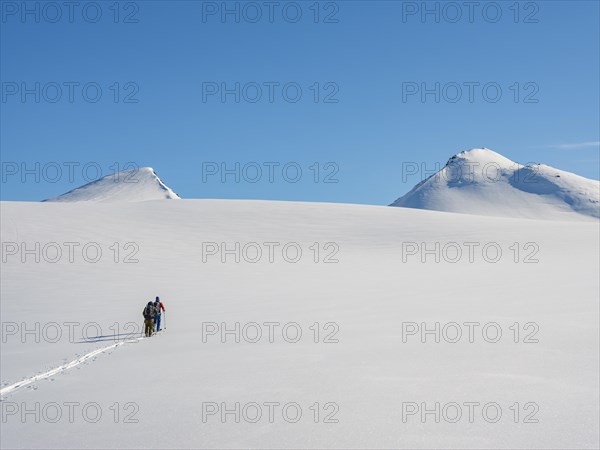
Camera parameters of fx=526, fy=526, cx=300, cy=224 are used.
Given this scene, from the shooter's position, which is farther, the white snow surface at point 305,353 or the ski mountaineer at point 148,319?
the ski mountaineer at point 148,319

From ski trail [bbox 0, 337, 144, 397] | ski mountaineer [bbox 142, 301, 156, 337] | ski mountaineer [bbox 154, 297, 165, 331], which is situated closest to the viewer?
ski trail [bbox 0, 337, 144, 397]

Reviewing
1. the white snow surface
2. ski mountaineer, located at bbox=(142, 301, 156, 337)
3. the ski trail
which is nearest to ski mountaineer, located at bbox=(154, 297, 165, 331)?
ski mountaineer, located at bbox=(142, 301, 156, 337)

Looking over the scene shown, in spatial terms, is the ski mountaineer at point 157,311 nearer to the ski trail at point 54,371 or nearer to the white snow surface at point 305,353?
the white snow surface at point 305,353

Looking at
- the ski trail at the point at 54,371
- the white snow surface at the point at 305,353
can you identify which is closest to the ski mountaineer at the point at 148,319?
the white snow surface at the point at 305,353

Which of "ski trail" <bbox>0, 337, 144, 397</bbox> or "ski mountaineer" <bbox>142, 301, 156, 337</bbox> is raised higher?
"ski mountaineer" <bbox>142, 301, 156, 337</bbox>

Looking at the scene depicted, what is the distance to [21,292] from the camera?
77.5 ft

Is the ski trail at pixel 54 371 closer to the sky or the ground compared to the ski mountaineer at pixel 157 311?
closer to the ground

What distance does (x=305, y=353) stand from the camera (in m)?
11.4

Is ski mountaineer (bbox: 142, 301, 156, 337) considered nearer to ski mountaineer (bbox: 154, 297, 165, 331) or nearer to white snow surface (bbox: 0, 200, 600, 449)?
ski mountaineer (bbox: 154, 297, 165, 331)

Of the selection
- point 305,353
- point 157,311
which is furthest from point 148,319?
point 305,353

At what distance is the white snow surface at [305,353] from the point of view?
699 centimetres

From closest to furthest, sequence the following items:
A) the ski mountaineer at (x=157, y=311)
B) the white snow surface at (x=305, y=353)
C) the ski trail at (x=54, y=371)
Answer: the white snow surface at (x=305, y=353), the ski trail at (x=54, y=371), the ski mountaineer at (x=157, y=311)

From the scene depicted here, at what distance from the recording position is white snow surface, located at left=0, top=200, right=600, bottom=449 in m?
6.99

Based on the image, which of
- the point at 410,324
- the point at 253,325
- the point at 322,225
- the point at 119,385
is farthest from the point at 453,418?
the point at 322,225
